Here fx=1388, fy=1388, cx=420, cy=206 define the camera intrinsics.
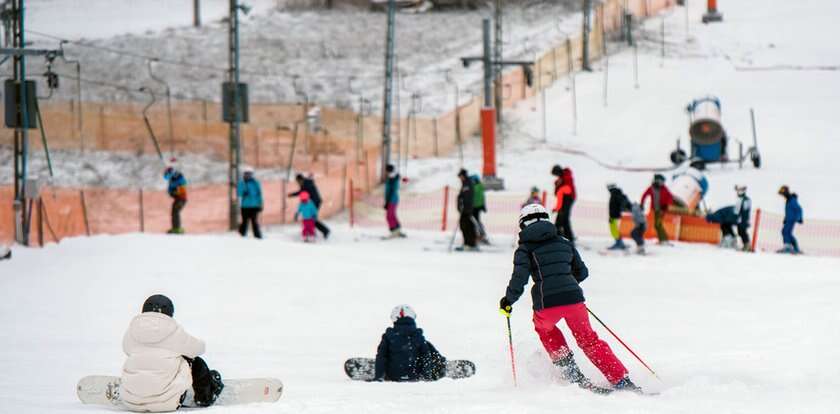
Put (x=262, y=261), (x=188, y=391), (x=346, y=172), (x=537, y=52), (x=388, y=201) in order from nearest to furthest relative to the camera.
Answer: (x=188, y=391) < (x=262, y=261) < (x=388, y=201) < (x=346, y=172) < (x=537, y=52)

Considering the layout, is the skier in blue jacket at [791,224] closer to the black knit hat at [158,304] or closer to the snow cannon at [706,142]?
the snow cannon at [706,142]

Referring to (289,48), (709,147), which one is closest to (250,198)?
(709,147)

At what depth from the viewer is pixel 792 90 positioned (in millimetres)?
45250

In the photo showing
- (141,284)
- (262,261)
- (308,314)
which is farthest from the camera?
(262,261)

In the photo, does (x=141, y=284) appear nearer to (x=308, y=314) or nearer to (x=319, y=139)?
(x=308, y=314)

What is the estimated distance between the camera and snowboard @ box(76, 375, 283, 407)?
9688 mm

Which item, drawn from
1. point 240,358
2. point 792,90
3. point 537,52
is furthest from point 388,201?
point 537,52

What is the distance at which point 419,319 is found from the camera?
16.1 meters

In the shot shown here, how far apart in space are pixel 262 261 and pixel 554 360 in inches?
419

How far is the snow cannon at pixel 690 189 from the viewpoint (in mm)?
26984

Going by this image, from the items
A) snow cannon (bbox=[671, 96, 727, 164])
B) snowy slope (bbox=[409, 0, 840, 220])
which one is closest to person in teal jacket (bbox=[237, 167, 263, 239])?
snowy slope (bbox=[409, 0, 840, 220])

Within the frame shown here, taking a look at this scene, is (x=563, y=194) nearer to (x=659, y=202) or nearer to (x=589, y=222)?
(x=659, y=202)

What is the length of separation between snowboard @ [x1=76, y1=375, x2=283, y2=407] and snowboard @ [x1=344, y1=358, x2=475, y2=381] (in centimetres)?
178

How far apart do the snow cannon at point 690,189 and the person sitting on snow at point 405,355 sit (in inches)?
645
